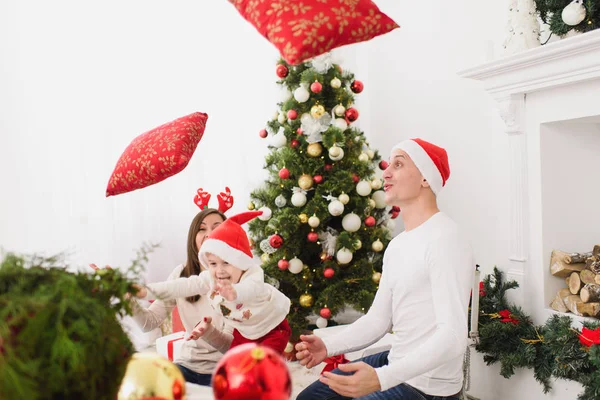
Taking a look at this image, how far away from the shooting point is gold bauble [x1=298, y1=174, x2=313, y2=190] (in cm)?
333

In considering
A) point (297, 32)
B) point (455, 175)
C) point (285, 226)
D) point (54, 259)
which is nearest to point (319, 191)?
point (285, 226)

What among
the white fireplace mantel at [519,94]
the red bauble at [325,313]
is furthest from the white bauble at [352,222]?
the white fireplace mantel at [519,94]

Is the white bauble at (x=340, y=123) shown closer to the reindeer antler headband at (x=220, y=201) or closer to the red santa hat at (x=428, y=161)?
the reindeer antler headband at (x=220, y=201)

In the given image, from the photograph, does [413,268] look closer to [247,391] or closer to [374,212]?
[247,391]

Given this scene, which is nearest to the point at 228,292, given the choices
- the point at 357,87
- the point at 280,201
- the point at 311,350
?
the point at 311,350

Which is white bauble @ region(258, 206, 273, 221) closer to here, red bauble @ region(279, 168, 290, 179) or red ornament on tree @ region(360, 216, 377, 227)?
red bauble @ region(279, 168, 290, 179)

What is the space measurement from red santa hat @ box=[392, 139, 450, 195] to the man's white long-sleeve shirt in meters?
0.14

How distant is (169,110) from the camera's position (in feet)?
12.0

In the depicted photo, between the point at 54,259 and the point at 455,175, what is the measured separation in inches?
116

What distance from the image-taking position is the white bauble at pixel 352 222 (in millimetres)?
3311

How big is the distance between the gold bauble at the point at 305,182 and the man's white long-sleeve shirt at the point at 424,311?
1.51 m

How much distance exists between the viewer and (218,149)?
12.8 ft

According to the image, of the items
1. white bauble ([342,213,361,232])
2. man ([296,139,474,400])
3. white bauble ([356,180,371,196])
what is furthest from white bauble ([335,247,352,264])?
man ([296,139,474,400])

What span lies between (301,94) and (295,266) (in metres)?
1.05
